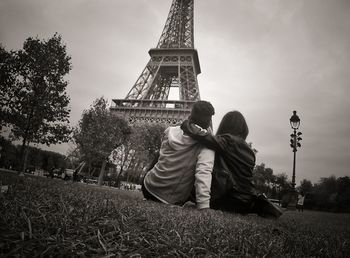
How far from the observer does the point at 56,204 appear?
1.76 meters

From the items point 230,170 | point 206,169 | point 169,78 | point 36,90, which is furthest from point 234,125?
point 169,78

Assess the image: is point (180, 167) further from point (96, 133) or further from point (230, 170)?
point (96, 133)

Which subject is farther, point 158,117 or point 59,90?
point 158,117

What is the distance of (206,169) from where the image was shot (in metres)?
3.58

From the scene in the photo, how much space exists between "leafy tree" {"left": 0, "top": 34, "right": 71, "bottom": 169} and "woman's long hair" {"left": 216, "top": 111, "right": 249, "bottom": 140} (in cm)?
1232

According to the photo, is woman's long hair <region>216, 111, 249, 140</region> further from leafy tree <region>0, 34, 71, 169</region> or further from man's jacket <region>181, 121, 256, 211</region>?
leafy tree <region>0, 34, 71, 169</region>

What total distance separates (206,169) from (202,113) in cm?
98

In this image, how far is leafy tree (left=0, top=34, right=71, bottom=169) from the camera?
1306 centimetres

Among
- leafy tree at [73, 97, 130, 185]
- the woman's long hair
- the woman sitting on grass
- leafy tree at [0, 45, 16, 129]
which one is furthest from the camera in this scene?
leafy tree at [73, 97, 130, 185]

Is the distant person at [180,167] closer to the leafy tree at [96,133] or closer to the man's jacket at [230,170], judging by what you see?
the man's jacket at [230,170]

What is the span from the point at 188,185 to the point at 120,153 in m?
31.9

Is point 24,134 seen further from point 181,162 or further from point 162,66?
point 162,66

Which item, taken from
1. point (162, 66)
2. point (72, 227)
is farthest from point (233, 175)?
point (162, 66)

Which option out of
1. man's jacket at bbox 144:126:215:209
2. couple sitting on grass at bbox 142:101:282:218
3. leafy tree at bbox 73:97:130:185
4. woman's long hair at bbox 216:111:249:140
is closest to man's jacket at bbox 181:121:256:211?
couple sitting on grass at bbox 142:101:282:218
